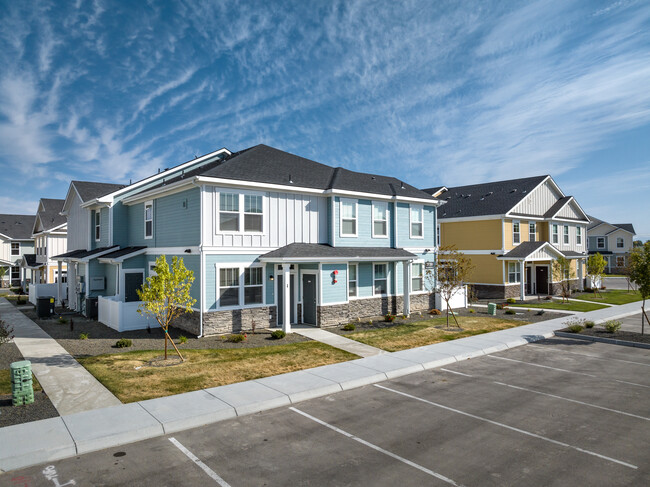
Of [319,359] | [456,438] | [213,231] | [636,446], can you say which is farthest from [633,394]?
[213,231]

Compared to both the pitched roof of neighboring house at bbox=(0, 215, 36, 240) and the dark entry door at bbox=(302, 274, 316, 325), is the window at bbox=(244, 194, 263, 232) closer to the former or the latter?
the dark entry door at bbox=(302, 274, 316, 325)

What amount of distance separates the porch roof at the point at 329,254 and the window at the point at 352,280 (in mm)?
942

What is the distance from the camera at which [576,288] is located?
38.4 meters

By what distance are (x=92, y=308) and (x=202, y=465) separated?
17.9 m

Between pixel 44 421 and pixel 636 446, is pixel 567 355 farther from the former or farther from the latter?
pixel 44 421

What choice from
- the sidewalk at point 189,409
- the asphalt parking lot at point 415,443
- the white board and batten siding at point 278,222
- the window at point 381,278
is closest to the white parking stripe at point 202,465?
the asphalt parking lot at point 415,443

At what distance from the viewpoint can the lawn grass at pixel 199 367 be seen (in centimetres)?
1081

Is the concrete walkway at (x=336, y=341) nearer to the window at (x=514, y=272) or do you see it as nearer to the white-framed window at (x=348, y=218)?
the white-framed window at (x=348, y=218)

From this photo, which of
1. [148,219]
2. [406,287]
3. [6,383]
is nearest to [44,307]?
[148,219]

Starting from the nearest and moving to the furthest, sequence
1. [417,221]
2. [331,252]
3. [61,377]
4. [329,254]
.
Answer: [61,377] < [329,254] < [331,252] < [417,221]

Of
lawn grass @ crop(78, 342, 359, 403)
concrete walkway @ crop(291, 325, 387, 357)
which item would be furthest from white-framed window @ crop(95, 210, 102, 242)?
concrete walkway @ crop(291, 325, 387, 357)

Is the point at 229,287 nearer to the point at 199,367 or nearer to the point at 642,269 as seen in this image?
the point at 199,367

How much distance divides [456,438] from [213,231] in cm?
1232

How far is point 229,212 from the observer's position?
57.8 ft
